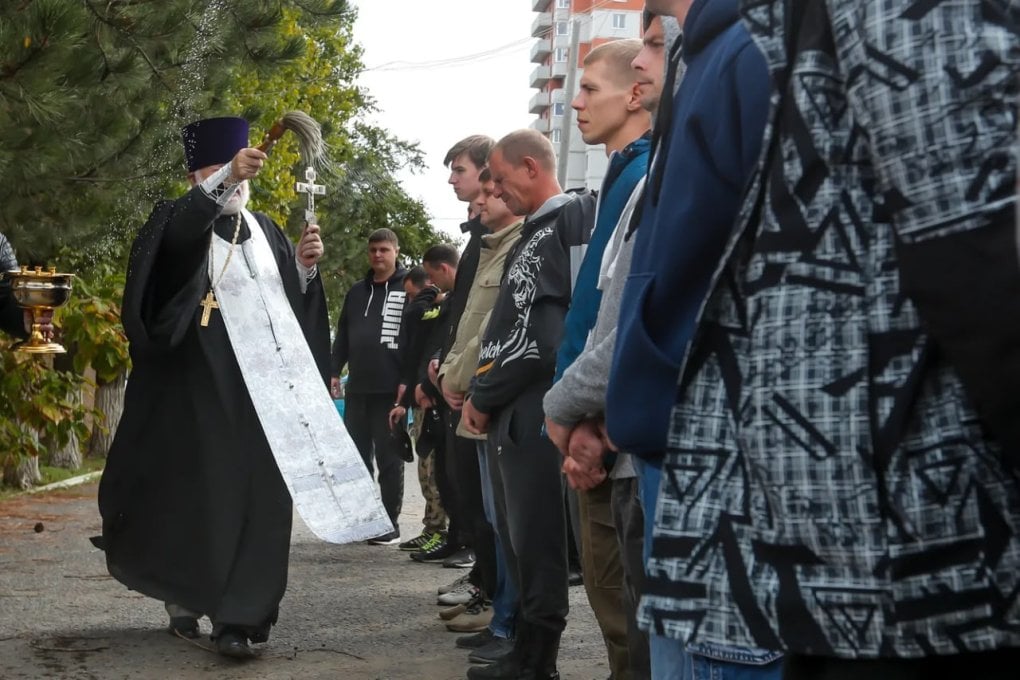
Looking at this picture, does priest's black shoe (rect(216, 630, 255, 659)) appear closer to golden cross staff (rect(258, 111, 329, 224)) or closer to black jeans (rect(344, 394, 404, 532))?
golden cross staff (rect(258, 111, 329, 224))

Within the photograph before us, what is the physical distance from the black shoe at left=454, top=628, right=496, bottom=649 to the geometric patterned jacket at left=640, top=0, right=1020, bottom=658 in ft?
16.2

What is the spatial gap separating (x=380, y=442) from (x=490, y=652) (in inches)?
214

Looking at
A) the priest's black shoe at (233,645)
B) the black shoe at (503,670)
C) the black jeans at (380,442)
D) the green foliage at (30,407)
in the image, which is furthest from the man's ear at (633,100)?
the green foliage at (30,407)

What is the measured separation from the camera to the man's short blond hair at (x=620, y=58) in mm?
4363

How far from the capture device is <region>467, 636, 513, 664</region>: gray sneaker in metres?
6.23

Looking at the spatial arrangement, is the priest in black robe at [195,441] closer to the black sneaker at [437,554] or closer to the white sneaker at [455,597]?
the white sneaker at [455,597]

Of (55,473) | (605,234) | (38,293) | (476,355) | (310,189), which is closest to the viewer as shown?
(605,234)

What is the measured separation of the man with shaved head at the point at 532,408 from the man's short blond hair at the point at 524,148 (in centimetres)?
20

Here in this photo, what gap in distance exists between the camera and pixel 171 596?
22.2 feet

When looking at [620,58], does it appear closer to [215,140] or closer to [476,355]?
[476,355]

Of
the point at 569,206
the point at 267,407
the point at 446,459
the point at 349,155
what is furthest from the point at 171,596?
the point at 349,155

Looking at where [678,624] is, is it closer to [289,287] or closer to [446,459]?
[289,287]

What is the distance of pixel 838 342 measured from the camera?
5.37ft

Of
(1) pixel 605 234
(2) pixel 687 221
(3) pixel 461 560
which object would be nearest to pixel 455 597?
(3) pixel 461 560
